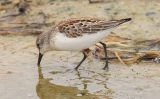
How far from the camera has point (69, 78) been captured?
6.90 metres

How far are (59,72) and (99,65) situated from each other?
795mm

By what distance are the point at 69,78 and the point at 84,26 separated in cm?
92

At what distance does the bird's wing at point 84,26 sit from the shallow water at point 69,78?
74 centimetres

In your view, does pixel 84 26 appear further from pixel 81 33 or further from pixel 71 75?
pixel 71 75

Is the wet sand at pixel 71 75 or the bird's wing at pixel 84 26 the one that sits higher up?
the bird's wing at pixel 84 26

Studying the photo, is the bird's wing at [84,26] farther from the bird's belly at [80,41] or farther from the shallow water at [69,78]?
the shallow water at [69,78]

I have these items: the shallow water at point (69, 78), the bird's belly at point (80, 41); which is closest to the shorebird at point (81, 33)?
the bird's belly at point (80, 41)

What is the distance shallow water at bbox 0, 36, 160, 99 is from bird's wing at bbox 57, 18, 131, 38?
29.0 inches

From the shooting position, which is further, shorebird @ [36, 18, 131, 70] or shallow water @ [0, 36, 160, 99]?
shorebird @ [36, 18, 131, 70]

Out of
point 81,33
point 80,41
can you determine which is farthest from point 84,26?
point 80,41

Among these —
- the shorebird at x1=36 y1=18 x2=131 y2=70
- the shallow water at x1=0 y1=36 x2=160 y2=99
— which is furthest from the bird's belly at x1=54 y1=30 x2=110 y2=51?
the shallow water at x1=0 y1=36 x2=160 y2=99

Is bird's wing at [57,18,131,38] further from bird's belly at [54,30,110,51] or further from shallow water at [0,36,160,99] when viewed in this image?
shallow water at [0,36,160,99]

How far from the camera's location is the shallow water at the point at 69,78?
242 inches

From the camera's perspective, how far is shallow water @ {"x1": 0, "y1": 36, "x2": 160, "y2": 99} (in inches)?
242
